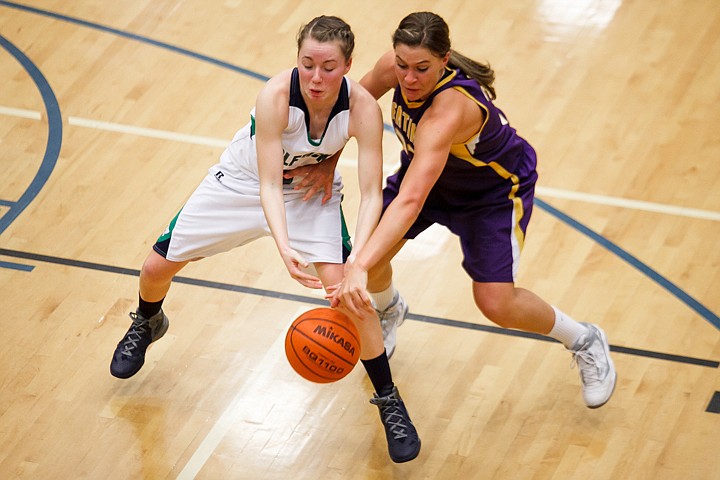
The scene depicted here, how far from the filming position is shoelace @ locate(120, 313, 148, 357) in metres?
5.00

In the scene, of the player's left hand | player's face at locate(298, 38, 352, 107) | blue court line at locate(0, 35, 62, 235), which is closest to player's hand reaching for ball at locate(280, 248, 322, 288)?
the player's left hand

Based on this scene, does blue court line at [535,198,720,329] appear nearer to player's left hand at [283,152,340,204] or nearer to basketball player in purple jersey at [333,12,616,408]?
basketball player in purple jersey at [333,12,616,408]

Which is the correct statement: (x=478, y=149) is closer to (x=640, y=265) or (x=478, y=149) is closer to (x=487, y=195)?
(x=487, y=195)

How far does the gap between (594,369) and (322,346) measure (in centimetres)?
136

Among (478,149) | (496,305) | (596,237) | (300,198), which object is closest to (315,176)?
(300,198)

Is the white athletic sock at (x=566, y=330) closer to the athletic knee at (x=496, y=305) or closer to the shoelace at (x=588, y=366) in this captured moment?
the shoelace at (x=588, y=366)

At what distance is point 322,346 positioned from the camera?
4223 millimetres

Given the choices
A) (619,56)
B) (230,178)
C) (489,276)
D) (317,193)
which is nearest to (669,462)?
(489,276)

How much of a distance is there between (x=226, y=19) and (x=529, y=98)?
2.31m

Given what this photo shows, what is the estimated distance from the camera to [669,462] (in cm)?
463

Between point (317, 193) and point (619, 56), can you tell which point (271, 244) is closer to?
point (317, 193)

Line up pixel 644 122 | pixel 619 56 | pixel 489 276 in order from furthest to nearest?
pixel 619 56 < pixel 644 122 < pixel 489 276

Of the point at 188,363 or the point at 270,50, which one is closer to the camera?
the point at 188,363

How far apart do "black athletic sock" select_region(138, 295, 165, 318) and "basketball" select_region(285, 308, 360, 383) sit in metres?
0.93
